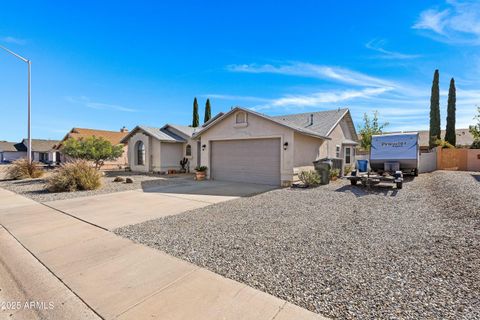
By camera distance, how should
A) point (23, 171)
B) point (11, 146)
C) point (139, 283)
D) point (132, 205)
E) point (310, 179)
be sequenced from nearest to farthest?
point (139, 283) < point (132, 205) < point (310, 179) < point (23, 171) < point (11, 146)

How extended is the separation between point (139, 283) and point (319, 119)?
16.6m

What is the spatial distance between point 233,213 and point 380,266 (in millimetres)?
3854

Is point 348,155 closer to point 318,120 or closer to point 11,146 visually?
point 318,120

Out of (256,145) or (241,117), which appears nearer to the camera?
(256,145)

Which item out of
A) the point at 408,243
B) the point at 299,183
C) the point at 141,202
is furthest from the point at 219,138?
the point at 408,243

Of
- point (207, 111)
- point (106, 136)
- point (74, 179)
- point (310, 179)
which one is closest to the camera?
point (74, 179)

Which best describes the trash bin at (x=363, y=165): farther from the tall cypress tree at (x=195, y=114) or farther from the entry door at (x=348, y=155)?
the tall cypress tree at (x=195, y=114)

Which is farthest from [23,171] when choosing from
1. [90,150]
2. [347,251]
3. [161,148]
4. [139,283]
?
[347,251]

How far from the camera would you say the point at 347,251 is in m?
3.77

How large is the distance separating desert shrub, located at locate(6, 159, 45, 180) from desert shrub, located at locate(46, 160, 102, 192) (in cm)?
680

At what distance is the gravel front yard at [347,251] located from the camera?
2506mm

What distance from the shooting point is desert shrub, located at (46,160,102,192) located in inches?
389

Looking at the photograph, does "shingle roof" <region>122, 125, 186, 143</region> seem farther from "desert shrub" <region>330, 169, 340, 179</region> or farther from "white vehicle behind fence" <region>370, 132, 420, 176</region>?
"white vehicle behind fence" <region>370, 132, 420, 176</region>

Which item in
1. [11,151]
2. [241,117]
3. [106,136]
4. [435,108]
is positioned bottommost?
[11,151]
